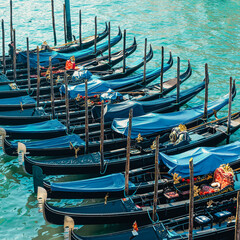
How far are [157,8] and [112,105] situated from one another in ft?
76.1

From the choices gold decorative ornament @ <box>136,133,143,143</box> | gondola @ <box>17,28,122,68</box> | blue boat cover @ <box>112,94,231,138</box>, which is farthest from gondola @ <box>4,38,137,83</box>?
gold decorative ornament @ <box>136,133,143,143</box>

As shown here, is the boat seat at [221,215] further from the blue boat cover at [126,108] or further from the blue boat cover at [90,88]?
the blue boat cover at [90,88]

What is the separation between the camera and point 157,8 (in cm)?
3947

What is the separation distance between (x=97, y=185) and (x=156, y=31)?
22474 mm

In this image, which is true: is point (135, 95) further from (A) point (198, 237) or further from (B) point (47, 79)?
(A) point (198, 237)

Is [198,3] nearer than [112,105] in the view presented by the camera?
No

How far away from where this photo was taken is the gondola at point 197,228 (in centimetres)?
1221

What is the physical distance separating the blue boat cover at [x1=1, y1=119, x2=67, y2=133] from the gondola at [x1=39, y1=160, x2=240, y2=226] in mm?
5142

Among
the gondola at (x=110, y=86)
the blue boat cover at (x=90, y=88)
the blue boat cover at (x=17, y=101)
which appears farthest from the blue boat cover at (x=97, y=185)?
the blue boat cover at (x=17, y=101)

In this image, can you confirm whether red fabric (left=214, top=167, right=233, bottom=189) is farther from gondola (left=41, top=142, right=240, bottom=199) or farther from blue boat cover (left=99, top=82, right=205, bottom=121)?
blue boat cover (left=99, top=82, right=205, bottom=121)

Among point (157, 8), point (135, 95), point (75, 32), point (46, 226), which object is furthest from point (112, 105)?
point (157, 8)

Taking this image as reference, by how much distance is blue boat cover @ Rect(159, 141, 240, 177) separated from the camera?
1424 cm

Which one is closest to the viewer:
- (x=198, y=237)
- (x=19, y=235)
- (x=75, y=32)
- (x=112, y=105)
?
(x=198, y=237)

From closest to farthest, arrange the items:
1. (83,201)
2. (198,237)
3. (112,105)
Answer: (198,237) < (83,201) < (112,105)
